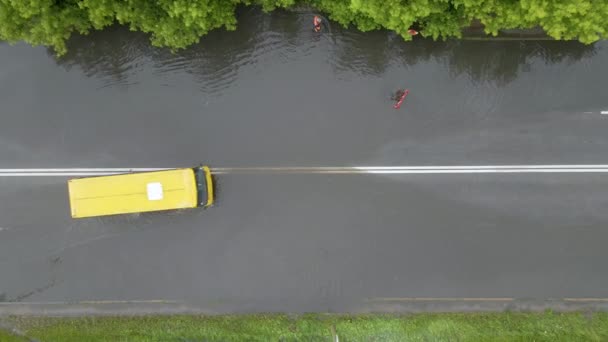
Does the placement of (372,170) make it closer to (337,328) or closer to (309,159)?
(309,159)

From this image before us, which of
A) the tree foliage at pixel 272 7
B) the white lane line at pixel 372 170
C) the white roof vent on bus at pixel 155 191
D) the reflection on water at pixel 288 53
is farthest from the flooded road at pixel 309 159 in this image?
the tree foliage at pixel 272 7

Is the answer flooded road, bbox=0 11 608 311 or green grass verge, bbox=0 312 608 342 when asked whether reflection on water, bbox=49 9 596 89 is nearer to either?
flooded road, bbox=0 11 608 311

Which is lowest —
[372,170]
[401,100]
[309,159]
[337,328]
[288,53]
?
[337,328]

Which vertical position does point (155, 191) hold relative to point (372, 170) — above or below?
below

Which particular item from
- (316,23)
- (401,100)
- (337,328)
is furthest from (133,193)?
(401,100)

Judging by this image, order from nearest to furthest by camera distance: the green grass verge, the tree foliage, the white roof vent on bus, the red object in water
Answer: the tree foliage < the white roof vent on bus < the green grass verge < the red object in water

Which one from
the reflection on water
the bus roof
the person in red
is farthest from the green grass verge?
the person in red

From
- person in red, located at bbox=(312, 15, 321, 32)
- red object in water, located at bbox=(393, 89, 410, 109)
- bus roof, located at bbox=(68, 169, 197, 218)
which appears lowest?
bus roof, located at bbox=(68, 169, 197, 218)

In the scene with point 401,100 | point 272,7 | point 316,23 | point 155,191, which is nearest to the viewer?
point 272,7
